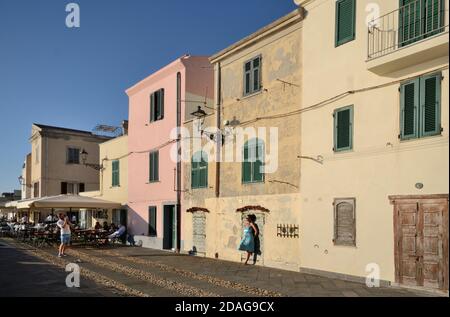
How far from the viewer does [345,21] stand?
40.4 feet

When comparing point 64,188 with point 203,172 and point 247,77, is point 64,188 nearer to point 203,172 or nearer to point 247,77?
point 203,172

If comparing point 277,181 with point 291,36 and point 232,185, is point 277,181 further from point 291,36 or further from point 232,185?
point 291,36

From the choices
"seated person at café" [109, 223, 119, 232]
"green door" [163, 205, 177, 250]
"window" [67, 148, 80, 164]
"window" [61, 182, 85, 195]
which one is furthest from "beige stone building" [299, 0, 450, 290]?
"window" [61, 182, 85, 195]

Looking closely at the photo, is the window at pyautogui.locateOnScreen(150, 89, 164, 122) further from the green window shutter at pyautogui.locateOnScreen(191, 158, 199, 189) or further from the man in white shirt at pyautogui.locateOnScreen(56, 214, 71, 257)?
the man in white shirt at pyautogui.locateOnScreen(56, 214, 71, 257)

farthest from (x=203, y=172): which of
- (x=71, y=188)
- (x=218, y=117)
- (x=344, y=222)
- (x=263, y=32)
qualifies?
(x=71, y=188)

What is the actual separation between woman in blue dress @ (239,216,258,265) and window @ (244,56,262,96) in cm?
457

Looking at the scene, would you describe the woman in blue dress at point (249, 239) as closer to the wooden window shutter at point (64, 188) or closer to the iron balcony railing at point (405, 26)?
the iron balcony railing at point (405, 26)

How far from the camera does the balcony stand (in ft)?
31.7

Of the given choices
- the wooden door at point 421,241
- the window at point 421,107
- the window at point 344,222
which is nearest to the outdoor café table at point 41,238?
the window at point 344,222

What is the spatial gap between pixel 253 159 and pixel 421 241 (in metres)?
6.74

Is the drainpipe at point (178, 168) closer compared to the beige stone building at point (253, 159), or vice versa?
the beige stone building at point (253, 159)

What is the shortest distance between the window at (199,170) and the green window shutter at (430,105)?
9705 mm

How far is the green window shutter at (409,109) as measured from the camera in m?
10.3
